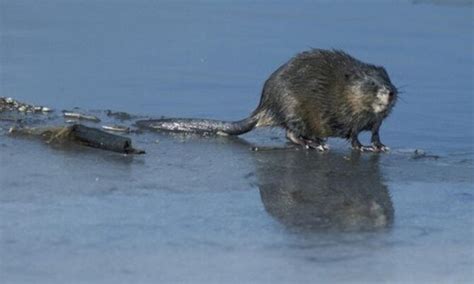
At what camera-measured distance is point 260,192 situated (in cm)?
622

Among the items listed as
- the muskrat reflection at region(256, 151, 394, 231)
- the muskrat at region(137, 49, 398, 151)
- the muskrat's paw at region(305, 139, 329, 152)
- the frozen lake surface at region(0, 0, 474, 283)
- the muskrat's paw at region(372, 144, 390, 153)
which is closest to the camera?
the frozen lake surface at region(0, 0, 474, 283)

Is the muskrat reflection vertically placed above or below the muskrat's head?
below

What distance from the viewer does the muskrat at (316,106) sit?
781cm

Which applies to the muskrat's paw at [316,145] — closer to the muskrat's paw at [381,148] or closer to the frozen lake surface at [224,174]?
the frozen lake surface at [224,174]

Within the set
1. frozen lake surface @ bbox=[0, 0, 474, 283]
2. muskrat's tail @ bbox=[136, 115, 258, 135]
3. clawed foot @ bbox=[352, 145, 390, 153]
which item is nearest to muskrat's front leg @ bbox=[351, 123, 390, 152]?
clawed foot @ bbox=[352, 145, 390, 153]

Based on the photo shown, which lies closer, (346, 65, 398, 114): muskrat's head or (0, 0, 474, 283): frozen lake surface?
(0, 0, 474, 283): frozen lake surface

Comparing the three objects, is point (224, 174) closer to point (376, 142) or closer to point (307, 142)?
point (307, 142)

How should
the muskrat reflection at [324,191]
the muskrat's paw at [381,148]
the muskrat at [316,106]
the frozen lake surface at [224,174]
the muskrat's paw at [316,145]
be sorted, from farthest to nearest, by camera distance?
1. the muskrat at [316,106]
2. the muskrat's paw at [316,145]
3. the muskrat's paw at [381,148]
4. the muskrat reflection at [324,191]
5. the frozen lake surface at [224,174]

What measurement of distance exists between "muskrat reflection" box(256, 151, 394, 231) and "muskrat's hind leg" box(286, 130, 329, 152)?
6.7 inches

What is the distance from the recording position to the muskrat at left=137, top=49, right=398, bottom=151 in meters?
7.81

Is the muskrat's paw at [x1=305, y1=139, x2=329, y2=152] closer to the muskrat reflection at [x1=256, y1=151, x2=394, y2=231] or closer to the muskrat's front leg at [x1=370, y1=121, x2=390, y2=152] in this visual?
the muskrat reflection at [x1=256, y1=151, x2=394, y2=231]

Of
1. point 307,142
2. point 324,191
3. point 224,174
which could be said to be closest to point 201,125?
point 307,142

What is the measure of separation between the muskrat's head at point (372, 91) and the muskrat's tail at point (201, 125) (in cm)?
65

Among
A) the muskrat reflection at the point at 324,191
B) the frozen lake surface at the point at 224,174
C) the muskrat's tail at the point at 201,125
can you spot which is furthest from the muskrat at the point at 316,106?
the muskrat reflection at the point at 324,191
